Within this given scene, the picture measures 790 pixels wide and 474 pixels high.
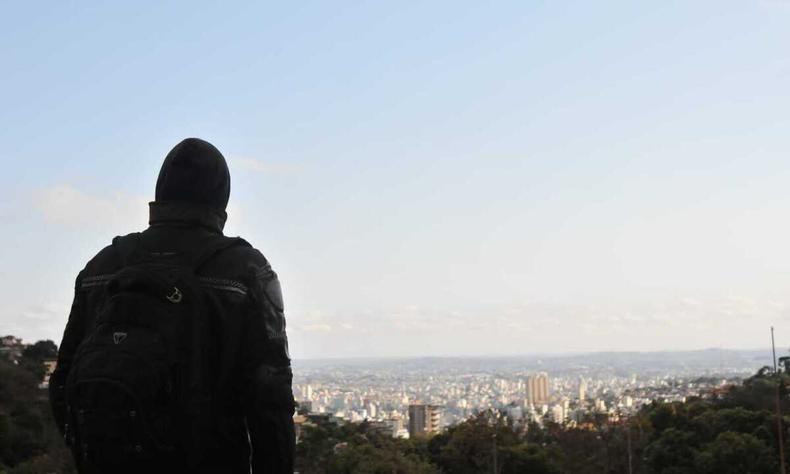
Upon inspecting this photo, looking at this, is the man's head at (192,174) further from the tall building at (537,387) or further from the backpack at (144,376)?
the tall building at (537,387)

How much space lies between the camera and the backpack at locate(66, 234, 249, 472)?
2406 mm

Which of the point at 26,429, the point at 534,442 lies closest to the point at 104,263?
the point at 26,429

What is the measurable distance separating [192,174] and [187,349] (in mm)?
548

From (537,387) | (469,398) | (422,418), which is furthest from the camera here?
(537,387)

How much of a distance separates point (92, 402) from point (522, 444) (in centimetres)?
2216

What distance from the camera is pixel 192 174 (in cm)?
283

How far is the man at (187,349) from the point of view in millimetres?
2436

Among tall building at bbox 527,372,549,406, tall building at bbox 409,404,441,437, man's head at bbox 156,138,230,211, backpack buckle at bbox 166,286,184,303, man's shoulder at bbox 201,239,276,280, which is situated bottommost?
tall building at bbox 409,404,441,437

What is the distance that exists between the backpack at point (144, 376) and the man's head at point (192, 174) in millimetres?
263

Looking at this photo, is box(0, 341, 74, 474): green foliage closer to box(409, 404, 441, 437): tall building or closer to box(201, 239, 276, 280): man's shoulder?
box(201, 239, 276, 280): man's shoulder

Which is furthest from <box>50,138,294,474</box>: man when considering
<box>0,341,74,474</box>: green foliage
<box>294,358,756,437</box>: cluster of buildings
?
<box>294,358,756,437</box>: cluster of buildings

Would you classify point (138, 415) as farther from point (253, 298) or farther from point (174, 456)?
point (253, 298)

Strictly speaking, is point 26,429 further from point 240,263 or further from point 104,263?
point 240,263

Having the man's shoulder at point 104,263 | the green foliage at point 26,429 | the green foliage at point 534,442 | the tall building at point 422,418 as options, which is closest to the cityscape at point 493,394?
the tall building at point 422,418
